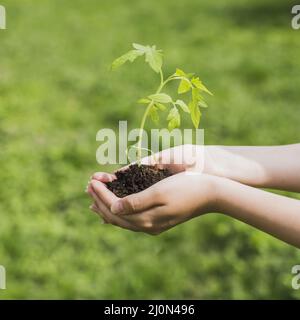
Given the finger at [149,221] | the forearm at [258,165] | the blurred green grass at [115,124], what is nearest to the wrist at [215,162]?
the forearm at [258,165]

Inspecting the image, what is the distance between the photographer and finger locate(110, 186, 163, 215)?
4.40 ft

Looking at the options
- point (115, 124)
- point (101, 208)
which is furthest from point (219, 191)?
point (115, 124)

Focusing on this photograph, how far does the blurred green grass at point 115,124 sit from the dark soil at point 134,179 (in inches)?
50.7

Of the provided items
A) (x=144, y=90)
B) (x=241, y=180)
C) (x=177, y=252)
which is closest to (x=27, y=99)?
(x=144, y=90)

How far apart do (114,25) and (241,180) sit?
5.22m

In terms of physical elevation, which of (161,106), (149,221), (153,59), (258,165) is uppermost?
(153,59)

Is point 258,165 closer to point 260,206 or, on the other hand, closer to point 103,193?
point 260,206

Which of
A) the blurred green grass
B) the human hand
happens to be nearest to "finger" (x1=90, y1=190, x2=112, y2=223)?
the human hand

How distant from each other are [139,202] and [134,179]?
14 centimetres

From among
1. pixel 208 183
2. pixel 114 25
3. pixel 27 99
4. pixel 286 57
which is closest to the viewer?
pixel 208 183

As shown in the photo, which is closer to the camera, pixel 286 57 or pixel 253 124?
pixel 253 124

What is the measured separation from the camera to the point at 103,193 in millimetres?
1420

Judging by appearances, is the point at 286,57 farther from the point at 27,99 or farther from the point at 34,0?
the point at 34,0

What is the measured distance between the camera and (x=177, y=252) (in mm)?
2938
